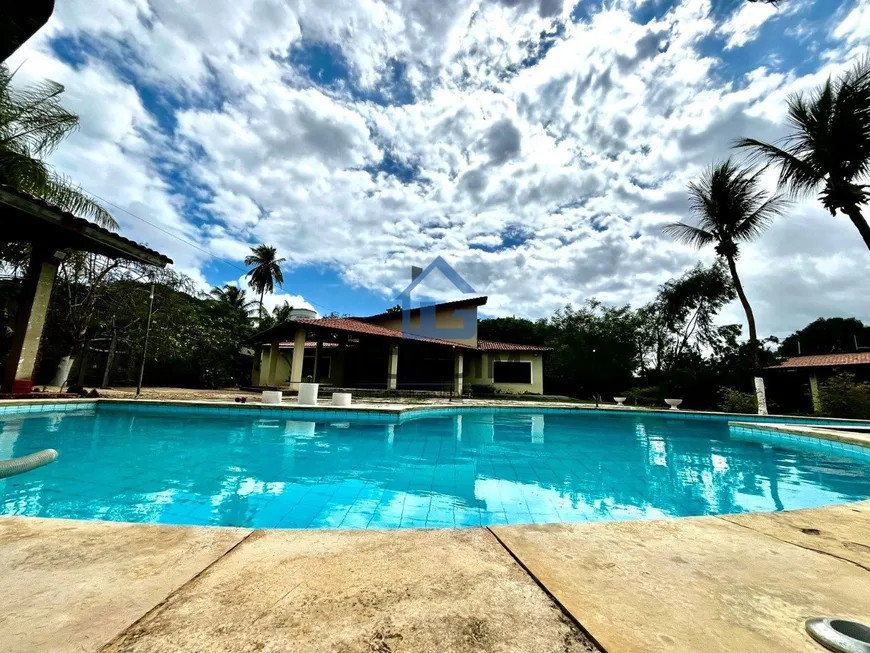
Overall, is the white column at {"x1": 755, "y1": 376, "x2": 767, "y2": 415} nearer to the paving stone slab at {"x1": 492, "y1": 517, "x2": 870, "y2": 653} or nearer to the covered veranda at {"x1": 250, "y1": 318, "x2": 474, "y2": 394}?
the covered veranda at {"x1": 250, "y1": 318, "x2": 474, "y2": 394}

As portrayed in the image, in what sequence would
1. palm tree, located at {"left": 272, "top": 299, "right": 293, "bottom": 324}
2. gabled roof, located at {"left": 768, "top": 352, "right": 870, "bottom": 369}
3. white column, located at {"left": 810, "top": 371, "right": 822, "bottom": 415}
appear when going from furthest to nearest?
1. palm tree, located at {"left": 272, "top": 299, "right": 293, "bottom": 324}
2. gabled roof, located at {"left": 768, "top": 352, "right": 870, "bottom": 369}
3. white column, located at {"left": 810, "top": 371, "right": 822, "bottom": 415}

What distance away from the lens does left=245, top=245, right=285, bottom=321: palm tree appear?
1093 inches

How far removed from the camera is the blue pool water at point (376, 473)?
3.73 meters

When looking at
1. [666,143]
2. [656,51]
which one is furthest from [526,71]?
[666,143]

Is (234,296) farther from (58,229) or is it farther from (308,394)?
(58,229)

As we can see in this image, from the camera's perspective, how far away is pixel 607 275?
81.5 ft

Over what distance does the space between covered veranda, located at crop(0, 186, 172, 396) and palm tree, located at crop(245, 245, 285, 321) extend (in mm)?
19625

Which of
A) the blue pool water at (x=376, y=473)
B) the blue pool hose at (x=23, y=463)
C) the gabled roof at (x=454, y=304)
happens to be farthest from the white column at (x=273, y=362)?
the blue pool hose at (x=23, y=463)

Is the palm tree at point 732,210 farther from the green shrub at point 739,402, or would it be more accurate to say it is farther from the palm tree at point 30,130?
the palm tree at point 30,130

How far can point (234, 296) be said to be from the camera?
24969 mm

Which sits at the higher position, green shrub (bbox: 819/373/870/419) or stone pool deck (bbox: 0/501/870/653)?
green shrub (bbox: 819/373/870/419)

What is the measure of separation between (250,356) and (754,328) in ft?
77.6

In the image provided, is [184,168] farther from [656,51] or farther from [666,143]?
[666,143]

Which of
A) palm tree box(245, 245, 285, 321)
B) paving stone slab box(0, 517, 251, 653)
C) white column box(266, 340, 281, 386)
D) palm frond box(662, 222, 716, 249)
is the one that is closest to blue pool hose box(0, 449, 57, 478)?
paving stone slab box(0, 517, 251, 653)
